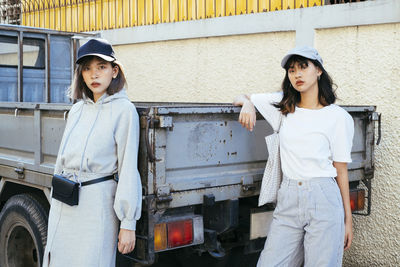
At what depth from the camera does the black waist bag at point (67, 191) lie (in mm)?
2949

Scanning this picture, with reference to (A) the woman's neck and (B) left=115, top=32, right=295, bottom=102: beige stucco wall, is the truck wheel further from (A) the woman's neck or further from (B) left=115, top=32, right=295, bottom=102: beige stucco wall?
(B) left=115, top=32, right=295, bottom=102: beige stucco wall

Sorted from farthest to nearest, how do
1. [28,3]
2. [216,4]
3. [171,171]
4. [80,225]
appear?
[28,3] < [216,4] < [171,171] < [80,225]

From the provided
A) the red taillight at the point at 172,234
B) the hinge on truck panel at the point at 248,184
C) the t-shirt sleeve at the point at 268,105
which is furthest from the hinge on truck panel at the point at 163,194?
the t-shirt sleeve at the point at 268,105

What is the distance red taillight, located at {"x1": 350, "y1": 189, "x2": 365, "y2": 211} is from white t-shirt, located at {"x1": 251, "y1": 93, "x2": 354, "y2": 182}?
3.50 feet

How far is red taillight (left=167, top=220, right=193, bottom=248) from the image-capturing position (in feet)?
10.5

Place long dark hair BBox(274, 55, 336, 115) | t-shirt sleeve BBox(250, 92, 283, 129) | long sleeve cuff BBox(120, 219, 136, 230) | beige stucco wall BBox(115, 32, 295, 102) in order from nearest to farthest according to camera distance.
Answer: long sleeve cuff BBox(120, 219, 136, 230) → long dark hair BBox(274, 55, 336, 115) → t-shirt sleeve BBox(250, 92, 283, 129) → beige stucco wall BBox(115, 32, 295, 102)

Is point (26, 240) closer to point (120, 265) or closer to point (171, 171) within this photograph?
point (120, 265)

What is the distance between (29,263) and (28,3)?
6.00 m

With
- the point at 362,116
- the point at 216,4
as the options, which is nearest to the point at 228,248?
the point at 362,116

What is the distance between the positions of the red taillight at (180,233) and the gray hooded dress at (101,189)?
312 millimetres

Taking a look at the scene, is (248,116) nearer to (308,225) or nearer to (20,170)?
(308,225)

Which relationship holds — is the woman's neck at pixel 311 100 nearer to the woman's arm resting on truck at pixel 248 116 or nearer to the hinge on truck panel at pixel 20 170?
the woman's arm resting on truck at pixel 248 116

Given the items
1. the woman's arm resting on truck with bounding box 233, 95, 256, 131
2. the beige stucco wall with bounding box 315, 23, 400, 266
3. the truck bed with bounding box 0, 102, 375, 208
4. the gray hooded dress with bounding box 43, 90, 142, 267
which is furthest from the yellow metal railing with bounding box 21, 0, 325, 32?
the gray hooded dress with bounding box 43, 90, 142, 267

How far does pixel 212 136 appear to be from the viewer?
3377 millimetres
